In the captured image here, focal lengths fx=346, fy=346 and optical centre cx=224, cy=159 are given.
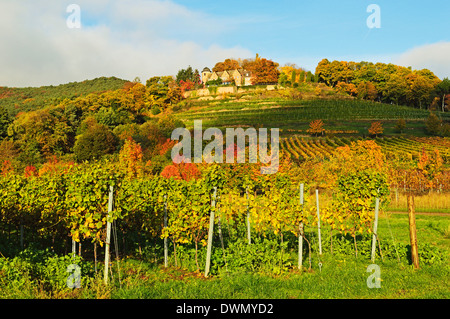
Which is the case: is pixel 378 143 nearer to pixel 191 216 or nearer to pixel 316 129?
pixel 316 129

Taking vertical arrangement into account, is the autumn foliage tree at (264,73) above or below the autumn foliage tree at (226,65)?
below

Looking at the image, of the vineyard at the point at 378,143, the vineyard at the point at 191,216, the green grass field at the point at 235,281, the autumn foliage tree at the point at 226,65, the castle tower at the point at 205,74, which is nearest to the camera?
the green grass field at the point at 235,281

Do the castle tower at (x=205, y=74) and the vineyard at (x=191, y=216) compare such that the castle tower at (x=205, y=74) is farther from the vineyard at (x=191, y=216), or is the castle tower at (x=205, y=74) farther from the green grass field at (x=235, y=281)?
the green grass field at (x=235, y=281)

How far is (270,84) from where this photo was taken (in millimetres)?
102750

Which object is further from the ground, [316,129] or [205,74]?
[205,74]

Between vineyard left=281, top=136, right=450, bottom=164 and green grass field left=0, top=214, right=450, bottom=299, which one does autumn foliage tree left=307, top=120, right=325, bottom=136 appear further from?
green grass field left=0, top=214, right=450, bottom=299

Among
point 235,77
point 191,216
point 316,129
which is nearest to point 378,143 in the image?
point 316,129

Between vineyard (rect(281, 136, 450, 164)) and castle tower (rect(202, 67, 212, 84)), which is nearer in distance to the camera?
vineyard (rect(281, 136, 450, 164))

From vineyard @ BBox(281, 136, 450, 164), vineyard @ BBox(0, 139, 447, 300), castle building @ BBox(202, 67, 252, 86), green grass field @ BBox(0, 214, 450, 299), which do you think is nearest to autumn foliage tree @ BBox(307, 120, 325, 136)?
vineyard @ BBox(281, 136, 450, 164)

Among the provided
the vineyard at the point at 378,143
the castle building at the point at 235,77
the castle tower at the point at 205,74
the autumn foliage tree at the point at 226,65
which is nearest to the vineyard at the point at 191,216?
the vineyard at the point at 378,143
